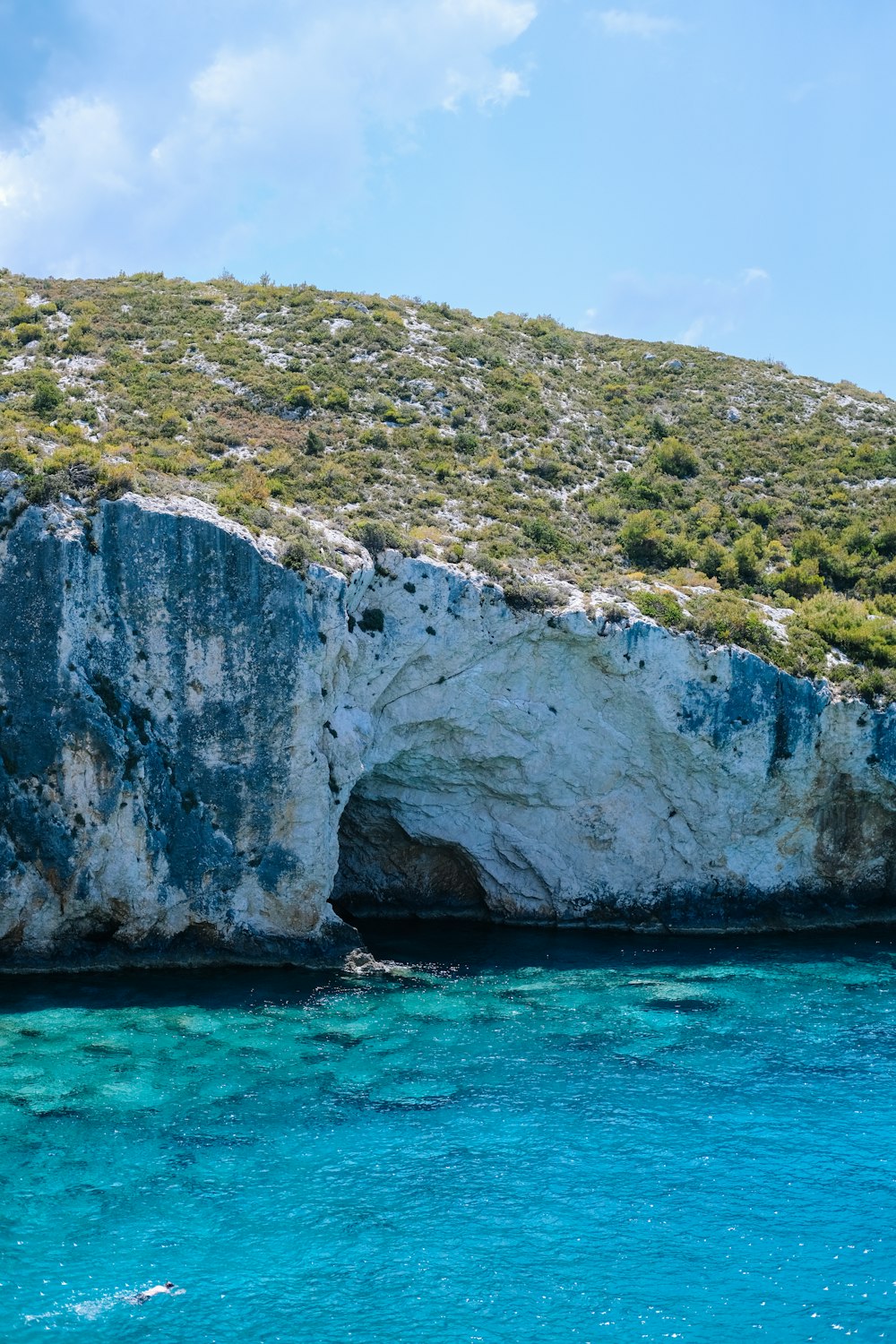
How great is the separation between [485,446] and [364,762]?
18.3 metres

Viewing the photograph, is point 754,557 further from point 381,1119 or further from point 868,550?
point 381,1119

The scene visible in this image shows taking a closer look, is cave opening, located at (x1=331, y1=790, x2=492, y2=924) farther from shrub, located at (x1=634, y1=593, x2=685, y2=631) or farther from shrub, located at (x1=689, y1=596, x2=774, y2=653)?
shrub, located at (x1=689, y1=596, x2=774, y2=653)

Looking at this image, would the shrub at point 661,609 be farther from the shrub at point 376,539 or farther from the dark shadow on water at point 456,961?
the dark shadow on water at point 456,961

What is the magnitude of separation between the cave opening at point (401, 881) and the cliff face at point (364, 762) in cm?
7

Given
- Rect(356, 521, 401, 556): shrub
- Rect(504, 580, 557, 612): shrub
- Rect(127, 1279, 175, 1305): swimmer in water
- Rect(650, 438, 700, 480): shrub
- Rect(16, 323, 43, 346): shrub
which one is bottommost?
Rect(127, 1279, 175, 1305): swimmer in water

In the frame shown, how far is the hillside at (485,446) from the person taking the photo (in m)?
29.1

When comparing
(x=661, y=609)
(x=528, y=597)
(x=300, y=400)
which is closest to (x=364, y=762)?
(x=528, y=597)

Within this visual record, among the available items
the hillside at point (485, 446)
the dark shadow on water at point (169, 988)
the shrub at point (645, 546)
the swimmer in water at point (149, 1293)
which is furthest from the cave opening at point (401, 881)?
the swimmer in water at point (149, 1293)

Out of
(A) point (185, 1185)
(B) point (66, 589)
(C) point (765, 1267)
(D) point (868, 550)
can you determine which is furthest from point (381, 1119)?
(D) point (868, 550)

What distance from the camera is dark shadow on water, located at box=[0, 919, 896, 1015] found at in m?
22.4

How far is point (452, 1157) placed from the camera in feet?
54.6

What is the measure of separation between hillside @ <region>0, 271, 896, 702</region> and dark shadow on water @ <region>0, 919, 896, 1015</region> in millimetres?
7040

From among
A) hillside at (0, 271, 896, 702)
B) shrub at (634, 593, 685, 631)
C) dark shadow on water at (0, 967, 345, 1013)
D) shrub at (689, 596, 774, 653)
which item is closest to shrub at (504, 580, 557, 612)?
hillside at (0, 271, 896, 702)

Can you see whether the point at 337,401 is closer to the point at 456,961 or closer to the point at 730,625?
the point at 730,625
